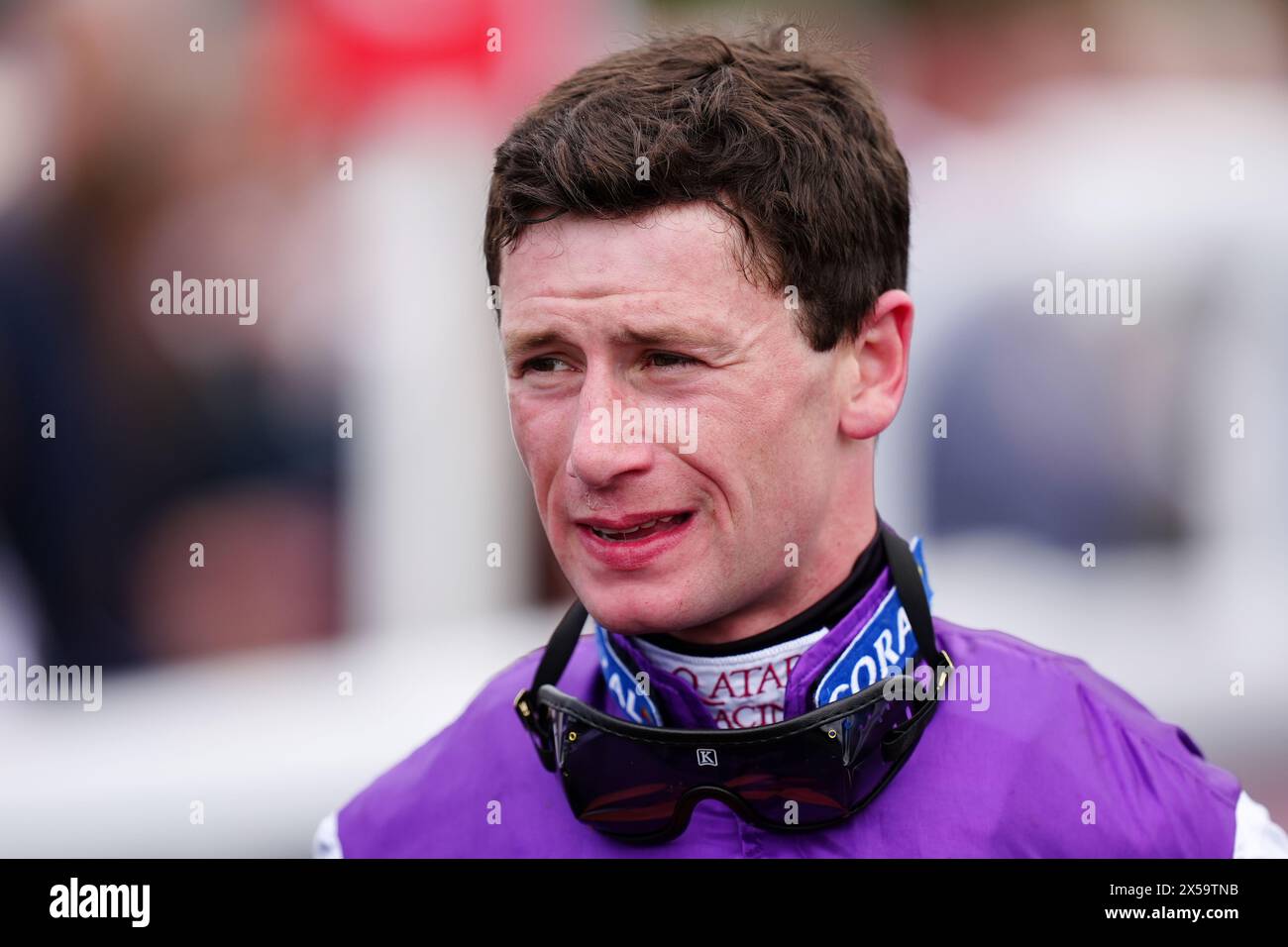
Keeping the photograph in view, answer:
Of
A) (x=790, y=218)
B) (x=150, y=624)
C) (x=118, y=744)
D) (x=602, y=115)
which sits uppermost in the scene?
(x=602, y=115)

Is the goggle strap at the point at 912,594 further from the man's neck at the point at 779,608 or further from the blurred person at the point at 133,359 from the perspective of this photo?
the blurred person at the point at 133,359

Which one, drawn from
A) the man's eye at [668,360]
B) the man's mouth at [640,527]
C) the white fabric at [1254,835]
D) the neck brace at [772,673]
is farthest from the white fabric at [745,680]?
the white fabric at [1254,835]

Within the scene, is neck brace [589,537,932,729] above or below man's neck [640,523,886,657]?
below

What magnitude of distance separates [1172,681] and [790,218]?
12.5 ft

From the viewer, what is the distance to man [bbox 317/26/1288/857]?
170 cm

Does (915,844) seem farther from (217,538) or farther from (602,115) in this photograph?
(217,538)

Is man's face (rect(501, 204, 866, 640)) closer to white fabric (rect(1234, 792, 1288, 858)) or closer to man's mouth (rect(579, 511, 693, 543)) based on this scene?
man's mouth (rect(579, 511, 693, 543))

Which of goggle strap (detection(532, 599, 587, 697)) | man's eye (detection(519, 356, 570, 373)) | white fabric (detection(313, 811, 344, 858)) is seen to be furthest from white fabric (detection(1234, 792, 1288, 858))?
white fabric (detection(313, 811, 344, 858))

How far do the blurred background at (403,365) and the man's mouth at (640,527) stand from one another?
3019mm

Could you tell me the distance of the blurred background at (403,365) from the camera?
462cm

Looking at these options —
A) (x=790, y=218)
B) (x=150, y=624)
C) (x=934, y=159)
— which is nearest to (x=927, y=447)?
(x=934, y=159)

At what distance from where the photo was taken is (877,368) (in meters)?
1.89

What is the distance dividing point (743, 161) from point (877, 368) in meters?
0.38

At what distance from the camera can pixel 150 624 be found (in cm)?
471
